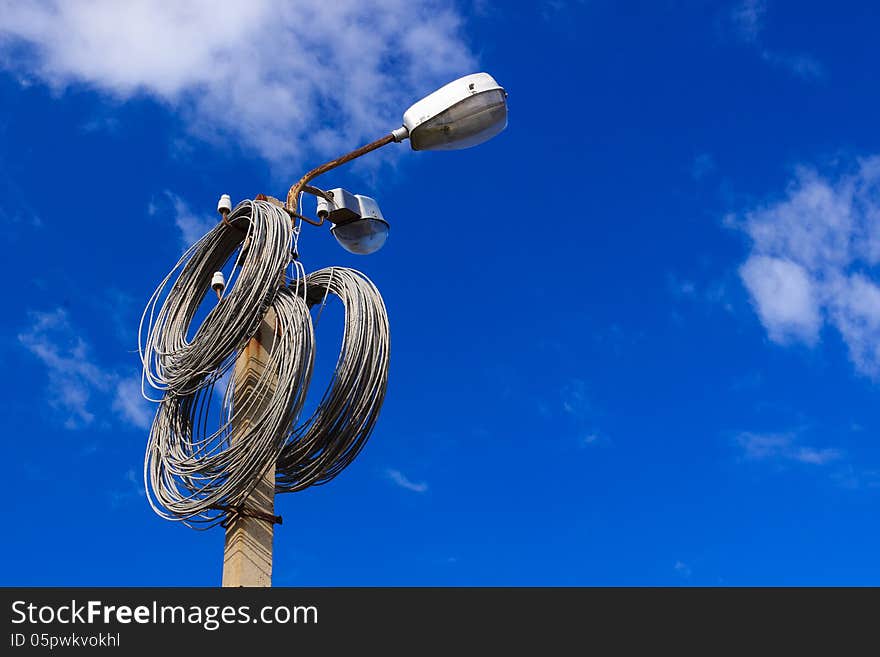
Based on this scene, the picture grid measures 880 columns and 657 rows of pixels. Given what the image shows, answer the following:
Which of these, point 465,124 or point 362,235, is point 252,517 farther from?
point 465,124

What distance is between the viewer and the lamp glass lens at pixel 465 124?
10.5m

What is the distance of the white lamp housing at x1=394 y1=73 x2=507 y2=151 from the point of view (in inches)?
415

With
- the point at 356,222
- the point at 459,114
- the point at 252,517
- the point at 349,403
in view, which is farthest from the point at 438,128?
the point at 252,517

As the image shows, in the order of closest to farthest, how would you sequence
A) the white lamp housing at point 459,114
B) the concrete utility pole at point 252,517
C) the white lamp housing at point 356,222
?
the concrete utility pole at point 252,517
the white lamp housing at point 459,114
the white lamp housing at point 356,222

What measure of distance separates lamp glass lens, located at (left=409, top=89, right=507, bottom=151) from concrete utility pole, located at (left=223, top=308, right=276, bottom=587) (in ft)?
6.51

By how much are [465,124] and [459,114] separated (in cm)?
10

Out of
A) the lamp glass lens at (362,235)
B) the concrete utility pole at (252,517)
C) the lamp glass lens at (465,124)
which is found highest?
the lamp glass lens at (465,124)

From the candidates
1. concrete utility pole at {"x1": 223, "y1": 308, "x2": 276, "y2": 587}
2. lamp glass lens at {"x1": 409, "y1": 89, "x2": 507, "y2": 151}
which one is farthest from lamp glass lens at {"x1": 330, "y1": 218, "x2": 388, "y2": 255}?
concrete utility pole at {"x1": 223, "y1": 308, "x2": 276, "y2": 587}

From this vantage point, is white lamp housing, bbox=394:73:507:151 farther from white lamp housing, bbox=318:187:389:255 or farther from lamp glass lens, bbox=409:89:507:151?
white lamp housing, bbox=318:187:389:255

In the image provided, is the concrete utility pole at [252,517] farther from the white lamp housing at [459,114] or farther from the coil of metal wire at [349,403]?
the white lamp housing at [459,114]

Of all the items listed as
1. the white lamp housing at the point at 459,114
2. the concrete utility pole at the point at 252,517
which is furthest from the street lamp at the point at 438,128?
the concrete utility pole at the point at 252,517

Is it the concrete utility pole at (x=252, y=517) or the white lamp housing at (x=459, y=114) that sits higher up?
the white lamp housing at (x=459, y=114)

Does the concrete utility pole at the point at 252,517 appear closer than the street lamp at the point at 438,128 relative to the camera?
Yes
